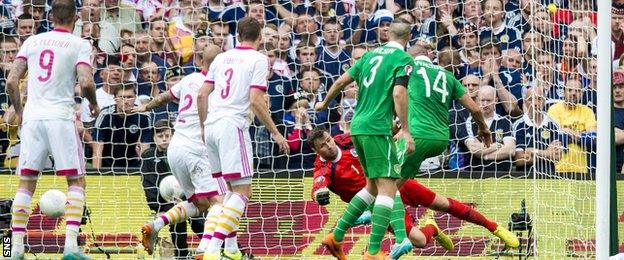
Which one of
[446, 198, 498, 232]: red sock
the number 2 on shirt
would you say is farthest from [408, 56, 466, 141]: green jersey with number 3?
the number 2 on shirt

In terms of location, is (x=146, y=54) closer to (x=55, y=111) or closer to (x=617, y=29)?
(x=55, y=111)

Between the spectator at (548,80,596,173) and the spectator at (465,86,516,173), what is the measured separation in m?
1.98

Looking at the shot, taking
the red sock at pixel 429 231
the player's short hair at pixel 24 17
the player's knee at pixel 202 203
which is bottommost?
the red sock at pixel 429 231

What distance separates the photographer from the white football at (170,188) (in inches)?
659

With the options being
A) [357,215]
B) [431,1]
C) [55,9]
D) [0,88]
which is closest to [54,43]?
[55,9]

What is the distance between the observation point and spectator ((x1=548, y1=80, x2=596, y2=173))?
14.9 m

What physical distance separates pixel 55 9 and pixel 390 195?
346 cm

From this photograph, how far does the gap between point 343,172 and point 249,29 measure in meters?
2.01

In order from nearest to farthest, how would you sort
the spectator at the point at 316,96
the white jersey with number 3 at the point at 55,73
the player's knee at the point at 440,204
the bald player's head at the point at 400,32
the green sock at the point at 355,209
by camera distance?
the bald player's head at the point at 400,32 → the white jersey with number 3 at the point at 55,73 → the green sock at the point at 355,209 → the player's knee at the point at 440,204 → the spectator at the point at 316,96

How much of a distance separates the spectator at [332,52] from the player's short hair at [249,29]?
374cm

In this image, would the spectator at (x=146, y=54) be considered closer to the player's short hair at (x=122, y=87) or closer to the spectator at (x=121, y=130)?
the player's short hair at (x=122, y=87)

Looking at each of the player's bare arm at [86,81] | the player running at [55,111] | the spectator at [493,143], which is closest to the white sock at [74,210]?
the player running at [55,111]

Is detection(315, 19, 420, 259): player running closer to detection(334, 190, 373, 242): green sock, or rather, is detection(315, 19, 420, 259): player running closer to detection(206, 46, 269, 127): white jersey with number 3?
detection(334, 190, 373, 242): green sock

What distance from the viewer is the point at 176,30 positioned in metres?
18.3
